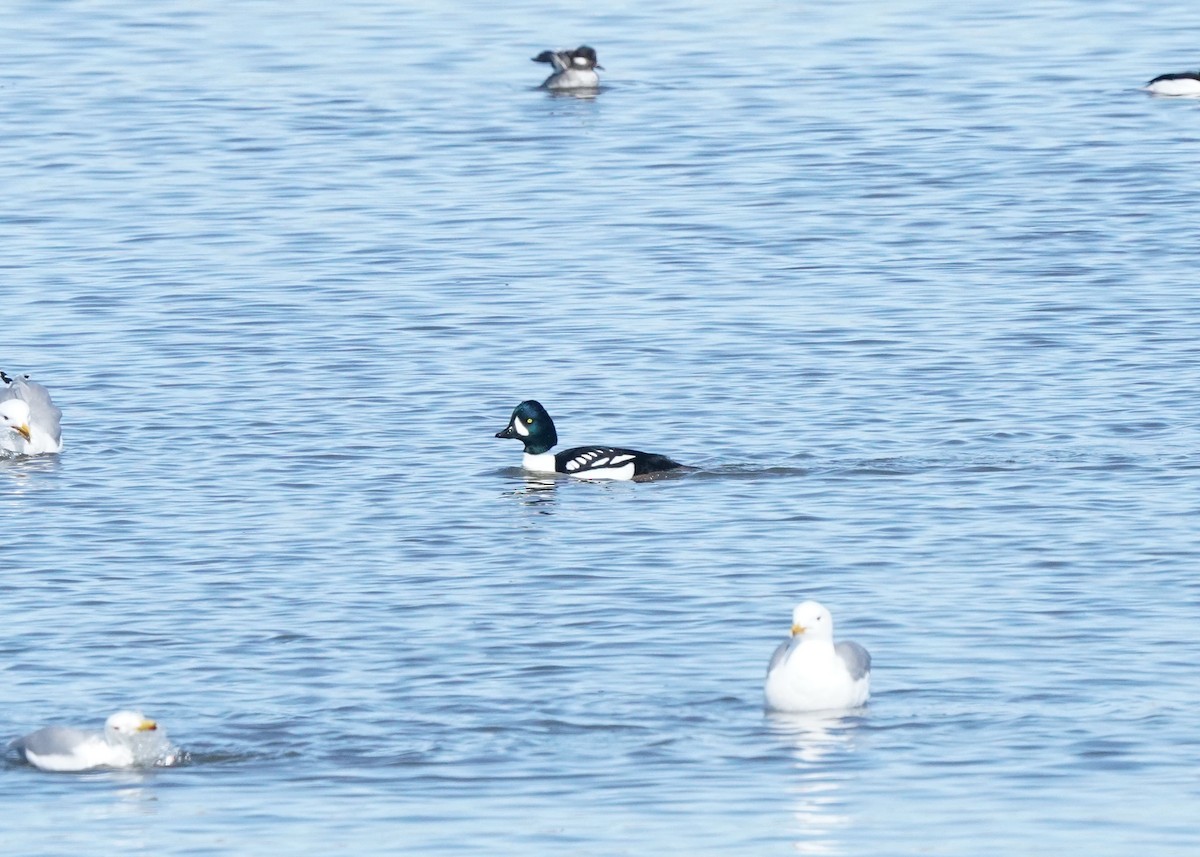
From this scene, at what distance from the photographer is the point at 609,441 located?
23688mm

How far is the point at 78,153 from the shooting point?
3784 cm

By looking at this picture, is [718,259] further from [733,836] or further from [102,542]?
[733,836]

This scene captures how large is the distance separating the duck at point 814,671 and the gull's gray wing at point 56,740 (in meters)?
3.86

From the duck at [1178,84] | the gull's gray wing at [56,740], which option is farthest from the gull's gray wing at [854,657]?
the duck at [1178,84]

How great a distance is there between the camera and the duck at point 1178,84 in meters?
40.1

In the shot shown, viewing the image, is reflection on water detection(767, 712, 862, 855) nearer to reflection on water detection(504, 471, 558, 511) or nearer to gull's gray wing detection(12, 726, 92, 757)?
gull's gray wing detection(12, 726, 92, 757)

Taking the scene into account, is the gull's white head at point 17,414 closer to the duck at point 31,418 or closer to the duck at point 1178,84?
the duck at point 31,418

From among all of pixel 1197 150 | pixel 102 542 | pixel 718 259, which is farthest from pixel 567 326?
pixel 1197 150

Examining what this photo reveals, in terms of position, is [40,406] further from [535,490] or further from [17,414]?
[535,490]

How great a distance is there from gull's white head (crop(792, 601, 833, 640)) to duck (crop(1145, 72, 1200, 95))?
25.6m

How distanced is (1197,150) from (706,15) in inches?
580

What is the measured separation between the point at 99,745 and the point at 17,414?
9.00 m

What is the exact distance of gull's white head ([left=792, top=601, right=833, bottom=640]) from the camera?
52.4 feet

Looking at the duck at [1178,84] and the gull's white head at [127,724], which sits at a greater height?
the duck at [1178,84]
